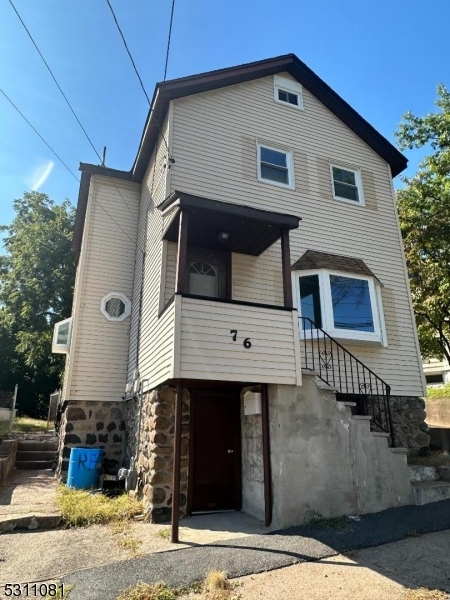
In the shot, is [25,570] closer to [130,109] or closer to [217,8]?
[130,109]

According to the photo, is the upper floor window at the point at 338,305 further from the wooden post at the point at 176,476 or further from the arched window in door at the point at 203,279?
the wooden post at the point at 176,476

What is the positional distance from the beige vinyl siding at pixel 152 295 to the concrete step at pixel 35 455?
13.1ft

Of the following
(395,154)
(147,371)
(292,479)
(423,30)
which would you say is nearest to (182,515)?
(292,479)

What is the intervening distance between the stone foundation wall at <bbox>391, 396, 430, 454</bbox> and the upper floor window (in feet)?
5.50

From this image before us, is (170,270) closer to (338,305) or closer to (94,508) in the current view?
(338,305)

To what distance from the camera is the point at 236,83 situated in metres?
10.5

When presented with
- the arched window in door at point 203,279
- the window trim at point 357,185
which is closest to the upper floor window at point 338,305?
the arched window in door at point 203,279

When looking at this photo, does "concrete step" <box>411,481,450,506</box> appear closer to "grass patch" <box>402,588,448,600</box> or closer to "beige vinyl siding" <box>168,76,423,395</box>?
"beige vinyl siding" <box>168,76,423,395</box>

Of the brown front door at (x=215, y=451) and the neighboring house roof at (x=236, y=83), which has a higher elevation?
the neighboring house roof at (x=236, y=83)

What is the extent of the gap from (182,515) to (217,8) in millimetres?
9267

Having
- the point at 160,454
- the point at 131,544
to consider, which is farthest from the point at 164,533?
the point at 160,454

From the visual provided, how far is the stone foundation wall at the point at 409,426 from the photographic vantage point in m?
8.98

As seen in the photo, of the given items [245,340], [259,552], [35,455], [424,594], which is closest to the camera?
[424,594]

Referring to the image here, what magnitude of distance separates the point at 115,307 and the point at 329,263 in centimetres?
571
